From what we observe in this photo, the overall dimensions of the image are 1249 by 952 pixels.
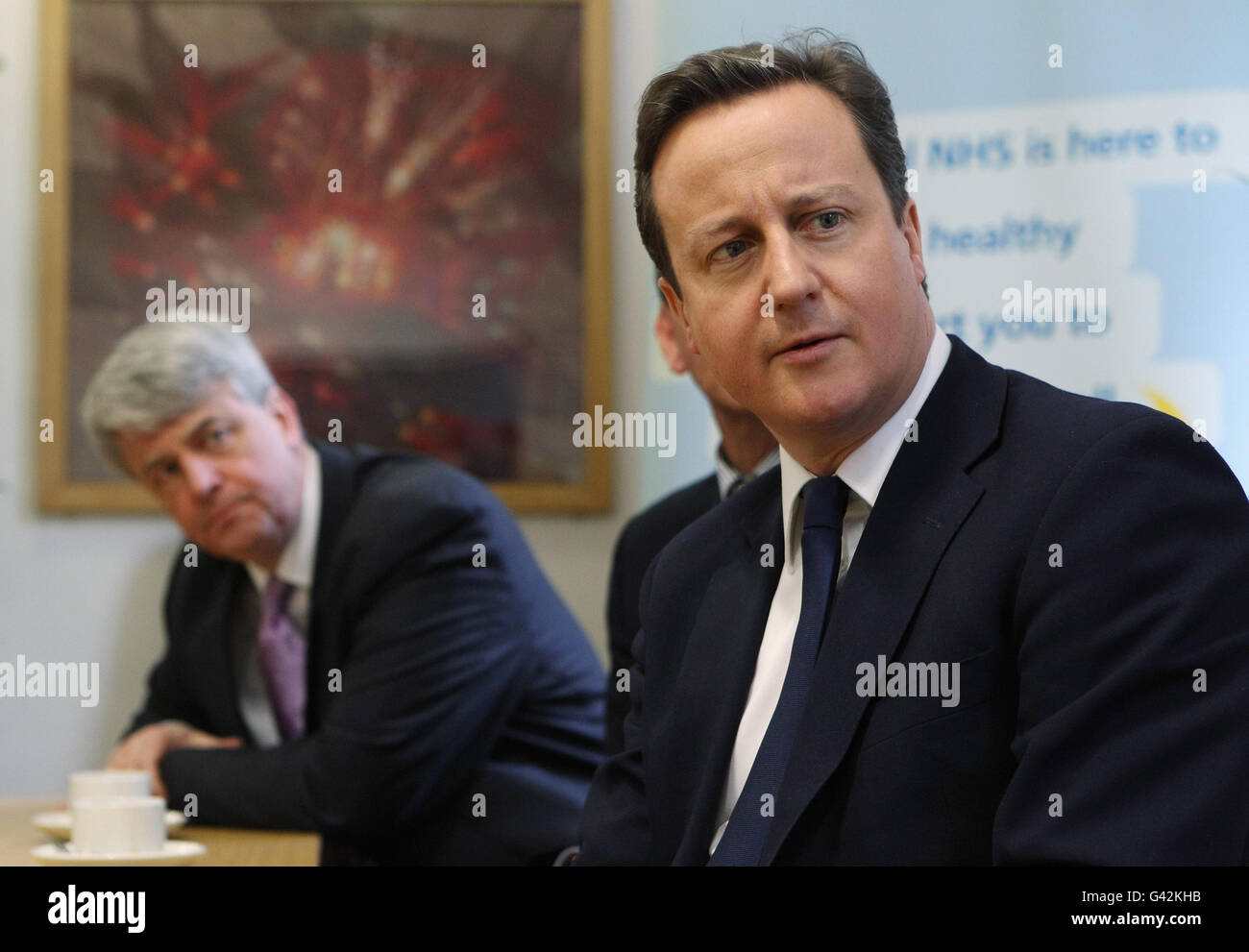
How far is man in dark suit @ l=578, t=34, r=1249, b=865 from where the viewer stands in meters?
1.00

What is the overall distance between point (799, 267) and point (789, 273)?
0.01 metres

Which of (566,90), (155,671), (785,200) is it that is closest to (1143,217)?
(566,90)

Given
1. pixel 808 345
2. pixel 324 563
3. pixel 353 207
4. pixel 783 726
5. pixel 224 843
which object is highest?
pixel 353 207

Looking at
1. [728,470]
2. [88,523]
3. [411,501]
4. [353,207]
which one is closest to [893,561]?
[728,470]

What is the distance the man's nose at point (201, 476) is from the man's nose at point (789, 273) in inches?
57.4

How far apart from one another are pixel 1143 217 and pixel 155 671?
6.56 ft

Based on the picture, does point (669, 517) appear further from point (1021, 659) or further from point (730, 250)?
point (1021, 659)

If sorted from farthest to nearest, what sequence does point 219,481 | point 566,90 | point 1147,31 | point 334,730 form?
point 566,90, point 1147,31, point 219,481, point 334,730

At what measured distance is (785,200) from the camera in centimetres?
122

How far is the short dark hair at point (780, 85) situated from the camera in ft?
4.19

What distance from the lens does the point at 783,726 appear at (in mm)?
1188
